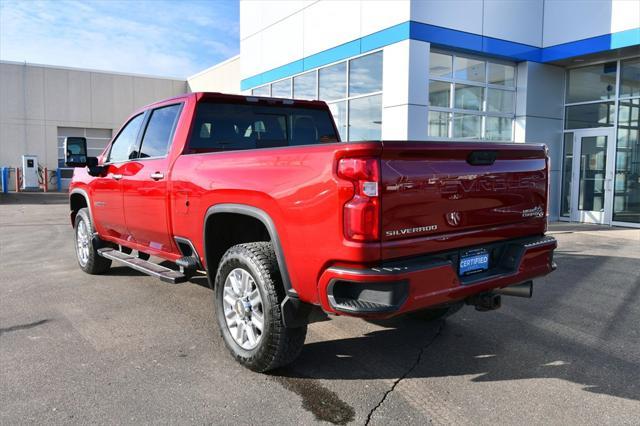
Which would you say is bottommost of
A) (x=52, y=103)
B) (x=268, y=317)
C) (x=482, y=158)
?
(x=268, y=317)

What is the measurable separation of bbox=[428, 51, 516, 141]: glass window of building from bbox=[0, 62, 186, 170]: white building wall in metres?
23.0

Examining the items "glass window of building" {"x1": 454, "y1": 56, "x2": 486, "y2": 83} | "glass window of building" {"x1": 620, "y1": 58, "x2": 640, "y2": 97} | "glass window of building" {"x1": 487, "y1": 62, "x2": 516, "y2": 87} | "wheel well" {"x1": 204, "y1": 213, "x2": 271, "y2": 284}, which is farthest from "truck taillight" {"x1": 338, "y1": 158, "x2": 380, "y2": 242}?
"glass window of building" {"x1": 620, "y1": 58, "x2": 640, "y2": 97}

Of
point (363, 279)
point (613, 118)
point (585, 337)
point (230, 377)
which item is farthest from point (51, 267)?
point (613, 118)

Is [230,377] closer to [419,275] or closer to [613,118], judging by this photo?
→ [419,275]

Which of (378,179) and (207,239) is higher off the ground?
(378,179)

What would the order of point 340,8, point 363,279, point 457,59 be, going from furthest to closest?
1. point 340,8
2. point 457,59
3. point 363,279

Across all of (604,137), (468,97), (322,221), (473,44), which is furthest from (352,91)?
(322,221)

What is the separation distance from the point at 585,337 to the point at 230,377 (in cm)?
309

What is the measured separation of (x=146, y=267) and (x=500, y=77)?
34.3ft

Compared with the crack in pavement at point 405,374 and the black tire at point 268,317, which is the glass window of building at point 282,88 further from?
the black tire at point 268,317

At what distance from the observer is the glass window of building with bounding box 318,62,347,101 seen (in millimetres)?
13172

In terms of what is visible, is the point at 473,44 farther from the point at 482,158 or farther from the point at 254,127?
the point at 482,158

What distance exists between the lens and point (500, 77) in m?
12.6

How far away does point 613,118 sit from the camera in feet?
40.9
